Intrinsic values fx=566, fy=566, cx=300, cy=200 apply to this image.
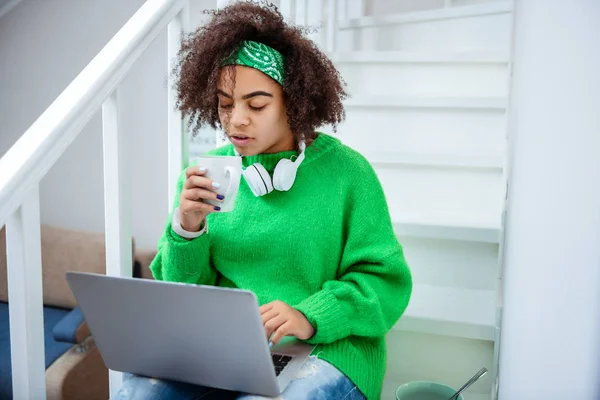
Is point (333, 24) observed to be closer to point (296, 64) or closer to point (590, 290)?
point (296, 64)

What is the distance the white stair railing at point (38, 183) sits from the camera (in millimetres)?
887

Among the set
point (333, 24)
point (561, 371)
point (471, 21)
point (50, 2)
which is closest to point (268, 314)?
point (561, 371)

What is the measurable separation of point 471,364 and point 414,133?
0.70 meters

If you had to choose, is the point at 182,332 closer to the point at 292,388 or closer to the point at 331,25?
the point at 292,388

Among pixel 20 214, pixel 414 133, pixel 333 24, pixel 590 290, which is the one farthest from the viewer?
pixel 333 24

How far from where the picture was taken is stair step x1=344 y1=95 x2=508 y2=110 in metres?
1.65

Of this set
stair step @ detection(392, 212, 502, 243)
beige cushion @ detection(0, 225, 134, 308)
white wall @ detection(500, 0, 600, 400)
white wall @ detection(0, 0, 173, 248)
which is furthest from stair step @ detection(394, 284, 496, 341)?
white wall @ detection(0, 0, 173, 248)

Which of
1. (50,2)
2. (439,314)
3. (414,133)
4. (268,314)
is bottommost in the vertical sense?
(439,314)

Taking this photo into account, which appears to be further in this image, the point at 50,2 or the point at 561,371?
the point at 50,2

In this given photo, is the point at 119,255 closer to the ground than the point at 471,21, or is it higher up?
closer to the ground

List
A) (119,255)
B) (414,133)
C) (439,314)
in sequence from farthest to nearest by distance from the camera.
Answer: (414,133) < (439,314) < (119,255)

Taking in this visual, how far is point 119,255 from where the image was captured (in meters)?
1.17

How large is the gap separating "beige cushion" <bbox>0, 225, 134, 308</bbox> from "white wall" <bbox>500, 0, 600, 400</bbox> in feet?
8.26

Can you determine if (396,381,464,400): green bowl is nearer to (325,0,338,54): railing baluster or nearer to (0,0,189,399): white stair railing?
(0,0,189,399): white stair railing
